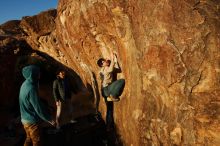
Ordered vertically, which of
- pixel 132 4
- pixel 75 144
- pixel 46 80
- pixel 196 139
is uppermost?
pixel 132 4

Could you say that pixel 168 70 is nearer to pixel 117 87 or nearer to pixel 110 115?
pixel 117 87

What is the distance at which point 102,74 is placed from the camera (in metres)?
9.45

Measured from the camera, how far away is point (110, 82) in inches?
364

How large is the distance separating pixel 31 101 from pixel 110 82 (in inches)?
134

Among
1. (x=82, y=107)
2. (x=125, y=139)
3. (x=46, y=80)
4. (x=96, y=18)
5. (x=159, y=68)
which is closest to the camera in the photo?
(x=159, y=68)

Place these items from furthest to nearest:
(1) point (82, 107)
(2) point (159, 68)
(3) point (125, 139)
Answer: (1) point (82, 107), (3) point (125, 139), (2) point (159, 68)

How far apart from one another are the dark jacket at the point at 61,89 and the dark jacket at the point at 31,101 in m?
3.16

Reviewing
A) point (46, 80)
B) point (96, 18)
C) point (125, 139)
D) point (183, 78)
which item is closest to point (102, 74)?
point (96, 18)

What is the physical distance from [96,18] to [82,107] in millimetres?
5194

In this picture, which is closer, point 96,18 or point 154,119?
point 154,119

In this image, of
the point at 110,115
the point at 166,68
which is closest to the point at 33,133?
the point at 166,68

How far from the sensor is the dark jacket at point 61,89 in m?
9.70

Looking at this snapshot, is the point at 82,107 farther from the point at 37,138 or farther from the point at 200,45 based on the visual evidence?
the point at 200,45

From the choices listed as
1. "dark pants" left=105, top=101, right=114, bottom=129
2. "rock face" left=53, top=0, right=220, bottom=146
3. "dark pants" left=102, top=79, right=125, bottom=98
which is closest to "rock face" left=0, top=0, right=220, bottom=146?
"rock face" left=53, top=0, right=220, bottom=146
